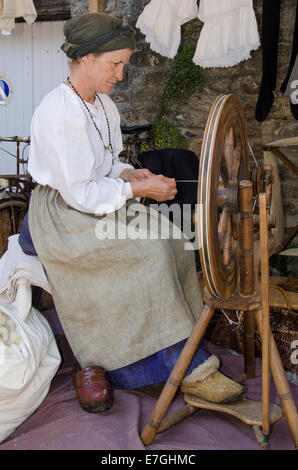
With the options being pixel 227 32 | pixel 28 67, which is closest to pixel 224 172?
pixel 227 32

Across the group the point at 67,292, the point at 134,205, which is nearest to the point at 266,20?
the point at 134,205

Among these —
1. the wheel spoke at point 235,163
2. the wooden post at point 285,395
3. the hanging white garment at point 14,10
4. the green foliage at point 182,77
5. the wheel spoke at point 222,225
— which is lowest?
the wooden post at point 285,395

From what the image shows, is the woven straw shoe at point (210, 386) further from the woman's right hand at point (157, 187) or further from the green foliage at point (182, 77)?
the green foliage at point (182, 77)

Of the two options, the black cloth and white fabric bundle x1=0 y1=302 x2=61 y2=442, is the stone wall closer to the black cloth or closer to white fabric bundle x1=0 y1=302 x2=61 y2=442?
the black cloth

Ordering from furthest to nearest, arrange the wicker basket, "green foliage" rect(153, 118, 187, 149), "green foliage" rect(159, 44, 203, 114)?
1. "green foliage" rect(153, 118, 187, 149)
2. "green foliage" rect(159, 44, 203, 114)
3. the wicker basket

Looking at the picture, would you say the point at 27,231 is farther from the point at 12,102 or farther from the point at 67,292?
the point at 12,102

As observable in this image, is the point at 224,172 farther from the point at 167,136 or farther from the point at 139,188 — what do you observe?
the point at 167,136

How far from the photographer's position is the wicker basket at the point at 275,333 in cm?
232

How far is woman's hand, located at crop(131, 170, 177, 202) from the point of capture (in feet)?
6.29

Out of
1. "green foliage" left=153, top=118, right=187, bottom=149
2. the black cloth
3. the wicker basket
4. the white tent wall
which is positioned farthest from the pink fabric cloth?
the white tent wall

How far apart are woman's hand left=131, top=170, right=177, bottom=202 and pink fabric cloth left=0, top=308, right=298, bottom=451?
85cm

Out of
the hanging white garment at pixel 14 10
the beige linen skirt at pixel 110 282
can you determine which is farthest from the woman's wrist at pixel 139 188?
the hanging white garment at pixel 14 10

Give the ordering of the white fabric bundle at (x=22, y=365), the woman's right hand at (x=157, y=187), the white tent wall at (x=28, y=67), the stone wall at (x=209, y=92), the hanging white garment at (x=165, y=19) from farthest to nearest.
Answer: the white tent wall at (x=28, y=67)
the stone wall at (x=209, y=92)
the hanging white garment at (x=165, y=19)
the woman's right hand at (x=157, y=187)
the white fabric bundle at (x=22, y=365)

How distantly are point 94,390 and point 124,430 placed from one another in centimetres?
19
